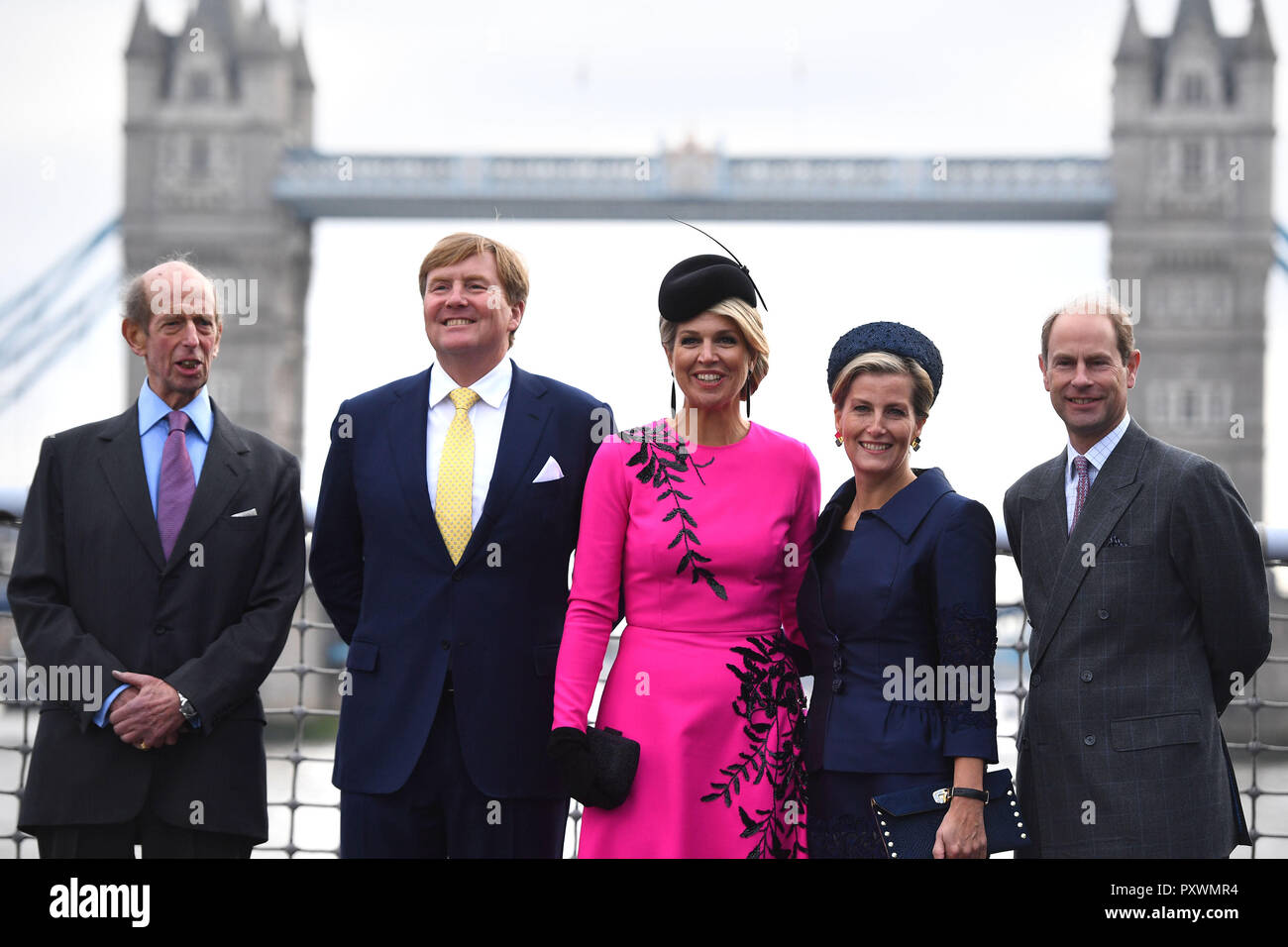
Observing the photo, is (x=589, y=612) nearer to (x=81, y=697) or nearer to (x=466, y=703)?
(x=466, y=703)

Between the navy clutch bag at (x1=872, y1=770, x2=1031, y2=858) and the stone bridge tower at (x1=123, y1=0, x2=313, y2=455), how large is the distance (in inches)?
1620

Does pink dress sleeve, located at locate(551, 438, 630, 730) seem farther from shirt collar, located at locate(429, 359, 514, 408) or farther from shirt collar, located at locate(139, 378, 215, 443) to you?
shirt collar, located at locate(139, 378, 215, 443)

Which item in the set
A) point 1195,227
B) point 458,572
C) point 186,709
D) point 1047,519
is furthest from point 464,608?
point 1195,227

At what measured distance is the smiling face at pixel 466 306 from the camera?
2193 mm

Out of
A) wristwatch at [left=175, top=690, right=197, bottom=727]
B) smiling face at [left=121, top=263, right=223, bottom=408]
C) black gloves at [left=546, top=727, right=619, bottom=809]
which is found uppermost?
smiling face at [left=121, top=263, right=223, bottom=408]

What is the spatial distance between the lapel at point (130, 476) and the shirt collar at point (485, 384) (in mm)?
468

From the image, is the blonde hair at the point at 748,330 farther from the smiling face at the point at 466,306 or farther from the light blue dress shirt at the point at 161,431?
the light blue dress shirt at the point at 161,431

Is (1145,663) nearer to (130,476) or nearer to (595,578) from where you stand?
(595,578)

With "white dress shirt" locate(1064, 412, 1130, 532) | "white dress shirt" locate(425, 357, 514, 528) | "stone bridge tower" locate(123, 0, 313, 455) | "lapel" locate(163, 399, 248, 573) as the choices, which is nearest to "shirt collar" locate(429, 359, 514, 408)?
"white dress shirt" locate(425, 357, 514, 528)

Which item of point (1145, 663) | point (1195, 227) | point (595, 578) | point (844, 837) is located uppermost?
point (1195, 227)

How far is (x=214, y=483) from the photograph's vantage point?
2.30m

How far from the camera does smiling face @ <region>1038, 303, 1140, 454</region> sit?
219 centimetres

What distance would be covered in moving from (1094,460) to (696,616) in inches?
26.5

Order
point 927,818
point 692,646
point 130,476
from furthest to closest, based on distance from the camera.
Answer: point 130,476 → point 692,646 → point 927,818
